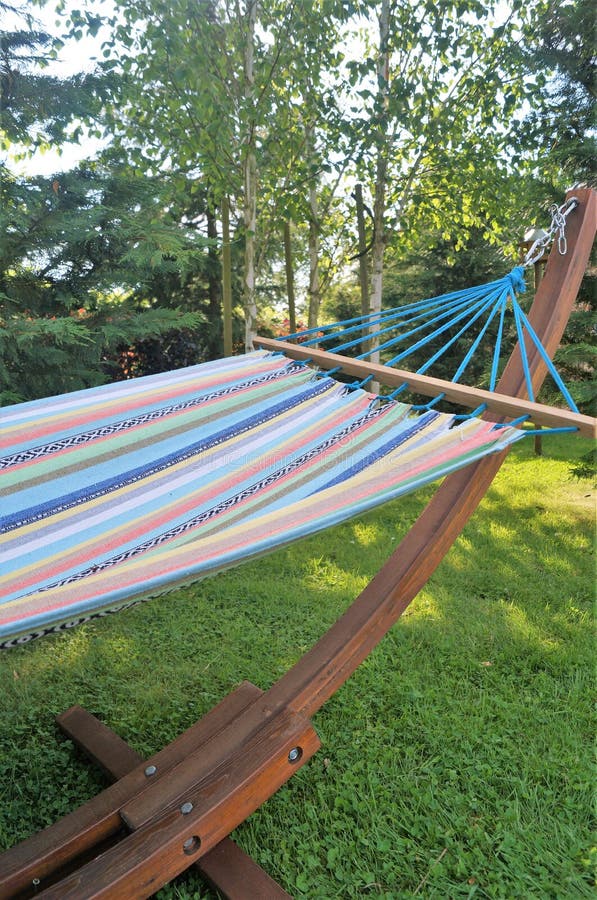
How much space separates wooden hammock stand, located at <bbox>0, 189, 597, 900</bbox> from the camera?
115 cm

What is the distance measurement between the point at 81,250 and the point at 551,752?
3.09 m

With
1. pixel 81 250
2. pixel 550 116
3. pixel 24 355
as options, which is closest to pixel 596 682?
pixel 24 355

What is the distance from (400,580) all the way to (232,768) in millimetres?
504

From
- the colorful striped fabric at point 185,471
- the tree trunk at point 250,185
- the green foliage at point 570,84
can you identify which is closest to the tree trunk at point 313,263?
the tree trunk at point 250,185

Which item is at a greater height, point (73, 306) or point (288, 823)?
point (73, 306)

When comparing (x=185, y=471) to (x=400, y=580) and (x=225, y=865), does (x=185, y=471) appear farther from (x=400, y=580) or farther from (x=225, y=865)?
(x=225, y=865)

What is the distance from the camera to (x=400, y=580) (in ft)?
4.50

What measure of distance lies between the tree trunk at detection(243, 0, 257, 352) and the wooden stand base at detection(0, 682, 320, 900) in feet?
8.15

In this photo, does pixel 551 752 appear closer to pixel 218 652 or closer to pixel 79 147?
pixel 218 652

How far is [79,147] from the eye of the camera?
134 inches

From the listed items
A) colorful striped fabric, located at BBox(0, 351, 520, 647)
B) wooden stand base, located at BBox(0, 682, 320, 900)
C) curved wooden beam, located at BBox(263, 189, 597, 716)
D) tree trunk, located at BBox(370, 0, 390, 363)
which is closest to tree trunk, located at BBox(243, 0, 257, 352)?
tree trunk, located at BBox(370, 0, 390, 363)

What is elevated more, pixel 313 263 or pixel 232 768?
pixel 313 263

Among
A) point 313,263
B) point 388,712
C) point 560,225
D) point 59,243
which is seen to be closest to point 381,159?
point 313,263

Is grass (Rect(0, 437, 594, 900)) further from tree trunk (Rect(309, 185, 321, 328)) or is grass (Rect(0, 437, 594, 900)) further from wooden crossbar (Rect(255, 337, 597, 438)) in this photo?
tree trunk (Rect(309, 185, 321, 328))
